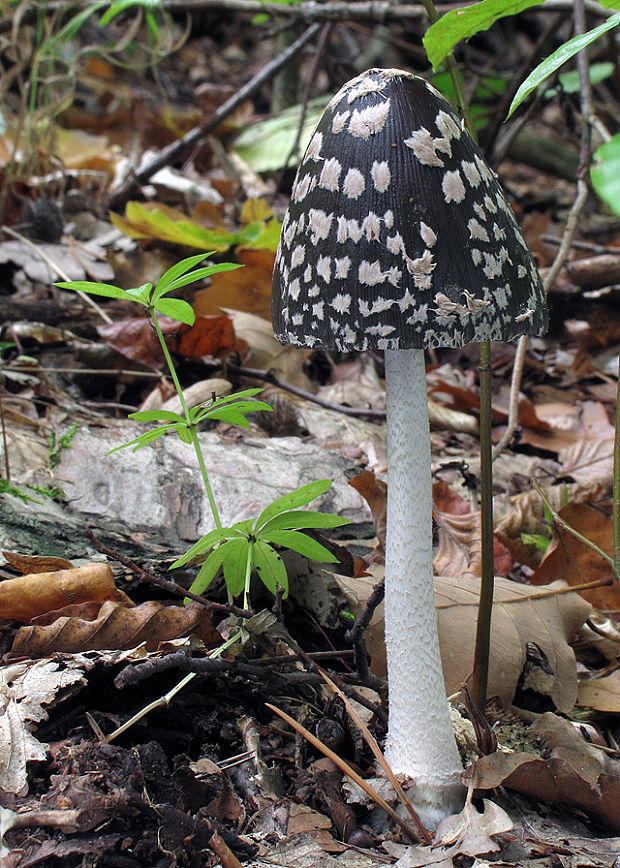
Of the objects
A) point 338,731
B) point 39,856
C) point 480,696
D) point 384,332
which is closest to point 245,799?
point 338,731

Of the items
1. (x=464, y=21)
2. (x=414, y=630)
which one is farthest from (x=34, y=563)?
(x=464, y=21)

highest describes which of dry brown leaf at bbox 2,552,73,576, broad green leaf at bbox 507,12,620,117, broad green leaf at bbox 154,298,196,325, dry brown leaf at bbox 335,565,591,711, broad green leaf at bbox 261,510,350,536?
broad green leaf at bbox 507,12,620,117

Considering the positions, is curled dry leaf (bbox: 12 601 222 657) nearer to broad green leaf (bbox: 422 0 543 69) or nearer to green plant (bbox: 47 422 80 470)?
green plant (bbox: 47 422 80 470)

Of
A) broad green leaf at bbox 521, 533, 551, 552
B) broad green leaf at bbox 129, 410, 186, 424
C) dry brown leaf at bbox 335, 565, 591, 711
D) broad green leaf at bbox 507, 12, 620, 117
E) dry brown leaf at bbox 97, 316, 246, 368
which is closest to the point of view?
broad green leaf at bbox 507, 12, 620, 117

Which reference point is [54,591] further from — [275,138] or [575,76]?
[275,138]

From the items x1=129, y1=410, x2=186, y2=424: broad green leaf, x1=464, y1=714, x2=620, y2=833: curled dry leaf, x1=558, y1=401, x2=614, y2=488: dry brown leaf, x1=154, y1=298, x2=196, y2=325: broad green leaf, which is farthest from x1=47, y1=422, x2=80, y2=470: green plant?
x1=558, y1=401, x2=614, y2=488: dry brown leaf

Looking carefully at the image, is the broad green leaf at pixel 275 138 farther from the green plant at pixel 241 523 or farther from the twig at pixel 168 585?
the twig at pixel 168 585
